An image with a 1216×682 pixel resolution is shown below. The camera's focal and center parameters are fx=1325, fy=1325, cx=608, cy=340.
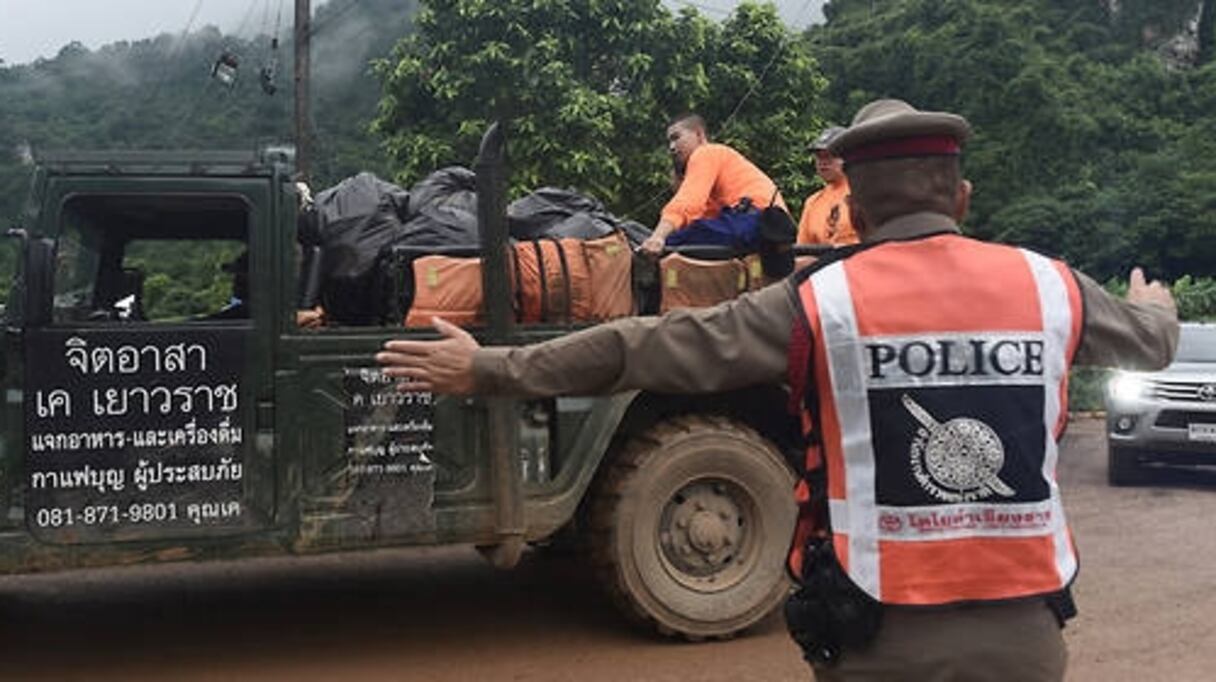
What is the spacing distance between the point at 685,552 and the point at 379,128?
37.6 feet

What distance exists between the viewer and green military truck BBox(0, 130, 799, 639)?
4.85 m

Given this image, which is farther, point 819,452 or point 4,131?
point 4,131

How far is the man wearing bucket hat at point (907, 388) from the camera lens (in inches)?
84.1

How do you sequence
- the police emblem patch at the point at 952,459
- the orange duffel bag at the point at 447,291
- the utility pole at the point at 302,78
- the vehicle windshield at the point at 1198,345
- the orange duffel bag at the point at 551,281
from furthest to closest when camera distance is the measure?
the utility pole at the point at 302,78 → the vehicle windshield at the point at 1198,345 → the orange duffel bag at the point at 551,281 → the orange duffel bag at the point at 447,291 → the police emblem patch at the point at 952,459

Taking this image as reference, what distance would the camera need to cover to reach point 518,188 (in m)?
14.9

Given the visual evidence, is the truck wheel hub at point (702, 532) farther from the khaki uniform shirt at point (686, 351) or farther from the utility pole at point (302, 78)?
the utility pole at point (302, 78)

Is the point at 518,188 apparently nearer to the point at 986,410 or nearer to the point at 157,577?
the point at 157,577

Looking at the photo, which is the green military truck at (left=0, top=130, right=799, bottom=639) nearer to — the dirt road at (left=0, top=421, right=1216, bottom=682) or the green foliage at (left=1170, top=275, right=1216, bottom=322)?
the dirt road at (left=0, top=421, right=1216, bottom=682)

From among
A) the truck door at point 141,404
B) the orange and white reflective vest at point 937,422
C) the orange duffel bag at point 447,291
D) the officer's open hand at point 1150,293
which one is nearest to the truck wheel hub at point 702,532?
the orange duffel bag at point 447,291

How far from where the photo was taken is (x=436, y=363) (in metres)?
2.34

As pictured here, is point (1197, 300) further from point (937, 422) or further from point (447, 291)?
point (937, 422)

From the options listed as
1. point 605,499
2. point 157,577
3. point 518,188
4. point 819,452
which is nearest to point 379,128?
point 518,188

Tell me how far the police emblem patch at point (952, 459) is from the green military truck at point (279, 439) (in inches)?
99.5

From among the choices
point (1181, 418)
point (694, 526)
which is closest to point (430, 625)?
point (694, 526)
